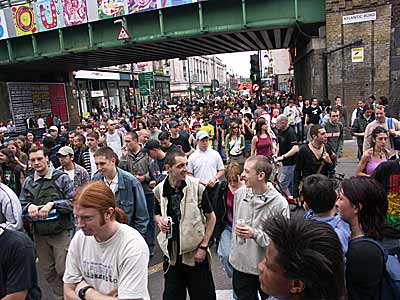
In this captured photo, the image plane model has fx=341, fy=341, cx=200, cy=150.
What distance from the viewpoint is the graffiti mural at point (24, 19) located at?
19297mm

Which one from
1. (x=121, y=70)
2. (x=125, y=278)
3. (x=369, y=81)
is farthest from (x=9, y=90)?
(x=125, y=278)

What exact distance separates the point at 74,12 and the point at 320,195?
19189 mm

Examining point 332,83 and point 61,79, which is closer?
point 332,83

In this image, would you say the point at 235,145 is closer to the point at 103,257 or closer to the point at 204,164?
the point at 204,164

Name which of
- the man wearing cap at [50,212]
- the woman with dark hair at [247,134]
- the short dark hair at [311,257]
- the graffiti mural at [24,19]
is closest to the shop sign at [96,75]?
the graffiti mural at [24,19]

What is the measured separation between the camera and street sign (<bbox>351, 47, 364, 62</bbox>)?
14547 mm

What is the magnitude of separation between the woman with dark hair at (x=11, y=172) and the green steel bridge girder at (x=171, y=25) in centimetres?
1270

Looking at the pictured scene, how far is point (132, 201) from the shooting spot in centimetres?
417

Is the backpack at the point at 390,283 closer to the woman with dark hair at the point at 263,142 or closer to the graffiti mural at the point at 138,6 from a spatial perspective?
the woman with dark hair at the point at 263,142

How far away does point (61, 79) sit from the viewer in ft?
102

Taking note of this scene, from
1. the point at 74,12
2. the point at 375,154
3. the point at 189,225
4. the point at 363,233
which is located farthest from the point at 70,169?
the point at 74,12

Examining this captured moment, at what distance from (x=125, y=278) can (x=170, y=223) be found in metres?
1.10

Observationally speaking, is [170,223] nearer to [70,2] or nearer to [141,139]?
[141,139]

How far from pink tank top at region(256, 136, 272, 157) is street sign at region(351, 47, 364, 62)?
987 cm
